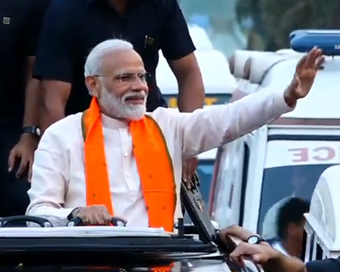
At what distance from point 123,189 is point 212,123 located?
17.7 inches

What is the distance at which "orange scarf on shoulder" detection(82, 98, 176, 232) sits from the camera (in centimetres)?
573

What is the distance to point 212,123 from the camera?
234 inches

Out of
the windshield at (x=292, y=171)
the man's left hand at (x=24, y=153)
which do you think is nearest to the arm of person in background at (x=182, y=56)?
the windshield at (x=292, y=171)

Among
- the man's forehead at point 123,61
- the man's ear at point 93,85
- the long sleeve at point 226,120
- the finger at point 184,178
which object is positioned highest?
the man's forehead at point 123,61

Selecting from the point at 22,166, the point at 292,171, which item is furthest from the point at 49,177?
the point at 292,171

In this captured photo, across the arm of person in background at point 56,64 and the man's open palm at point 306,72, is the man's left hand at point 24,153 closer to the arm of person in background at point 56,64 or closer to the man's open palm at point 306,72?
the arm of person in background at point 56,64

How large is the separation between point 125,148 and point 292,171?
1.59 metres

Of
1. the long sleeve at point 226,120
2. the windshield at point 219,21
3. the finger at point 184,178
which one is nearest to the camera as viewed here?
the long sleeve at point 226,120

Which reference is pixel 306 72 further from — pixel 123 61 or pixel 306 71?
pixel 123 61

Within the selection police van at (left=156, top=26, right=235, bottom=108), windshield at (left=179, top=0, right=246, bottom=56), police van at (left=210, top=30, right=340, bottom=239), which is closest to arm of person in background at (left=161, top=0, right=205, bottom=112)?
police van at (left=210, top=30, right=340, bottom=239)

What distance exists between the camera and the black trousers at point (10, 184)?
682 centimetres

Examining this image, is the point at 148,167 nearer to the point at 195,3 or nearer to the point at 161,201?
the point at 161,201

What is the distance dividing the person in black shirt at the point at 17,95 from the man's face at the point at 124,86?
855mm

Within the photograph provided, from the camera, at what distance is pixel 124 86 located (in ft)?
19.5
